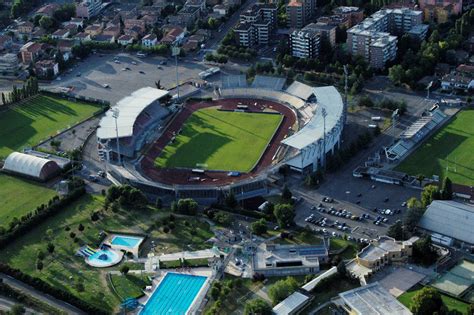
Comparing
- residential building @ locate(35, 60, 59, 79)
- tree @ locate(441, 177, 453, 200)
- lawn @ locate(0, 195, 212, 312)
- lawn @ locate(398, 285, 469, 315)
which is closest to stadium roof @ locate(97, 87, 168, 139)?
lawn @ locate(0, 195, 212, 312)

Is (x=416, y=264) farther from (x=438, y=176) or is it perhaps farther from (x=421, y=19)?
(x=421, y=19)

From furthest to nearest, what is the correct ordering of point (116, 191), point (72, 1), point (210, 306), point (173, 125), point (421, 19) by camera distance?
point (72, 1)
point (421, 19)
point (173, 125)
point (116, 191)
point (210, 306)

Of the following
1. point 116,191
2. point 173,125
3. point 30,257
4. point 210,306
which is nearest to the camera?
point 210,306

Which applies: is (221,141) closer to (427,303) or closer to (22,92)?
(22,92)

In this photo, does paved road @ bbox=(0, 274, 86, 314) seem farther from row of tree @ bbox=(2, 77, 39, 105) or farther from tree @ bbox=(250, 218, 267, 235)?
row of tree @ bbox=(2, 77, 39, 105)

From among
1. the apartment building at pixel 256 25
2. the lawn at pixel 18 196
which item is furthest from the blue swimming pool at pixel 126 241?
the apartment building at pixel 256 25

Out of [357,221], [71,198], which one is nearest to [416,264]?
[357,221]

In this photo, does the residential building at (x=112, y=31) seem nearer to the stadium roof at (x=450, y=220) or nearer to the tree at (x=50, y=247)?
the tree at (x=50, y=247)
